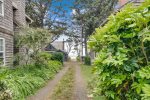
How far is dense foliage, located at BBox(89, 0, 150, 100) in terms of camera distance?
474 cm

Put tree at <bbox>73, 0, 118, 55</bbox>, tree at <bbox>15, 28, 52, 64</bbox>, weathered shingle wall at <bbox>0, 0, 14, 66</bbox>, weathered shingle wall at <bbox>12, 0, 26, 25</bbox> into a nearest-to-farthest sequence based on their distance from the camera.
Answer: weathered shingle wall at <bbox>0, 0, 14, 66</bbox> < tree at <bbox>15, 28, 52, 64</bbox> < weathered shingle wall at <bbox>12, 0, 26, 25</bbox> < tree at <bbox>73, 0, 118, 55</bbox>

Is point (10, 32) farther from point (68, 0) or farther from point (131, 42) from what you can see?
point (68, 0)

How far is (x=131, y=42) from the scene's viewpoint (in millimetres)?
5102

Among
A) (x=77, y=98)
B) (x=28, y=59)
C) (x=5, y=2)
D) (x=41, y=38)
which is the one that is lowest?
(x=77, y=98)

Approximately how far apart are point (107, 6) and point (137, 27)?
40133mm

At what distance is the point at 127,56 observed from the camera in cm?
503

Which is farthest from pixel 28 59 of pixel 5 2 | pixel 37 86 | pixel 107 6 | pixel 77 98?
pixel 107 6

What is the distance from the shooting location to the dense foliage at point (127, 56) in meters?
4.74

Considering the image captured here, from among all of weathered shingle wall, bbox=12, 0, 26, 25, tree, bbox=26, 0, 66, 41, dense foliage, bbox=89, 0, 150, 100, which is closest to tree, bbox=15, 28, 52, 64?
weathered shingle wall, bbox=12, 0, 26, 25

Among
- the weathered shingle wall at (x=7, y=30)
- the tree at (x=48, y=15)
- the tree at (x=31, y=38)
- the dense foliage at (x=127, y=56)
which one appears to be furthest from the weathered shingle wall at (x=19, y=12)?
the tree at (x=48, y=15)

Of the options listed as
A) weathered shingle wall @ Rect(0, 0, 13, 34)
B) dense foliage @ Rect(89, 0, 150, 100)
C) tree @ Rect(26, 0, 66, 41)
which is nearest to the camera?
dense foliage @ Rect(89, 0, 150, 100)

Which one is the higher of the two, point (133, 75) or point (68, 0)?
point (68, 0)

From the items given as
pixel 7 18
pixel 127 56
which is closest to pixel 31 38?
pixel 7 18

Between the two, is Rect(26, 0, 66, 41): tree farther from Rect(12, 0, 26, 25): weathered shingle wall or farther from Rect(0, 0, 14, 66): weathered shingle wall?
Rect(0, 0, 14, 66): weathered shingle wall
